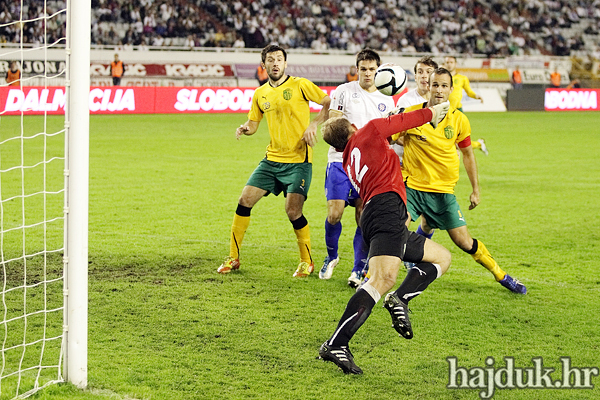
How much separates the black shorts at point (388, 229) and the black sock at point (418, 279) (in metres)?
0.18

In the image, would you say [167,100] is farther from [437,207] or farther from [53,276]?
[437,207]

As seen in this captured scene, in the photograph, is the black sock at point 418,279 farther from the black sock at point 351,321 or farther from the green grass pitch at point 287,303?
the black sock at point 351,321

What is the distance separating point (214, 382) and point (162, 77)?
2457 centimetres

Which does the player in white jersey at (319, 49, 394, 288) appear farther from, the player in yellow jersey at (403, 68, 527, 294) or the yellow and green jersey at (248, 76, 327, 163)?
the player in yellow jersey at (403, 68, 527, 294)

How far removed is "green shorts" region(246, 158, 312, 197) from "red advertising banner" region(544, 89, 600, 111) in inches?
1019

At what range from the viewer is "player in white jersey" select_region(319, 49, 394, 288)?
644 centimetres

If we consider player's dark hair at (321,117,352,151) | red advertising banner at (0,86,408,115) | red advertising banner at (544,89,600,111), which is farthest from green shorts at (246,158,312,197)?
red advertising banner at (544,89,600,111)

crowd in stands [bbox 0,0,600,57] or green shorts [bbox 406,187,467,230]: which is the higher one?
crowd in stands [bbox 0,0,600,57]

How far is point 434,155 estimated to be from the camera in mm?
5910

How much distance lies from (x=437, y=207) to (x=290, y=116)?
5.54 feet

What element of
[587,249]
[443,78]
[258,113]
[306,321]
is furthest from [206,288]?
[587,249]

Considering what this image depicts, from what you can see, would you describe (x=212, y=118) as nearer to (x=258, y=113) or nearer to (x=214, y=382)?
(x=258, y=113)

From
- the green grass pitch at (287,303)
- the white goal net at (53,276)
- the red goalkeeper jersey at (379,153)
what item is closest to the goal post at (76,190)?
the white goal net at (53,276)

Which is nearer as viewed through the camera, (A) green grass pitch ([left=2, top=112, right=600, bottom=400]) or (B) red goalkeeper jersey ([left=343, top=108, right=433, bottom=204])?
(A) green grass pitch ([left=2, top=112, right=600, bottom=400])
